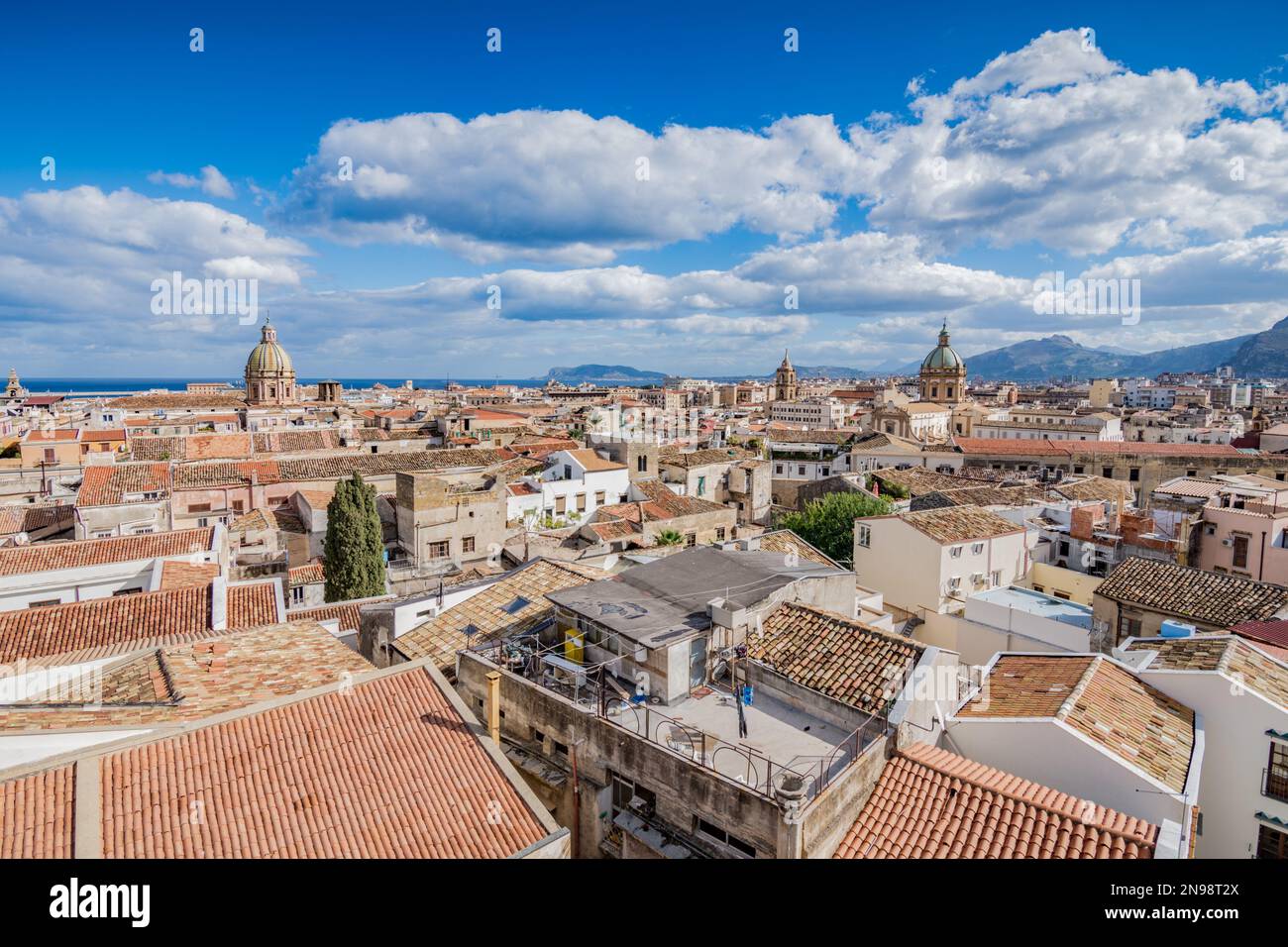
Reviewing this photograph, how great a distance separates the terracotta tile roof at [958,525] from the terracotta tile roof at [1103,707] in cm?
908

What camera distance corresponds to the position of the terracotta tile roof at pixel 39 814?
228 inches

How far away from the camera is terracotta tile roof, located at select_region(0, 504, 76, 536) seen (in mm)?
26312

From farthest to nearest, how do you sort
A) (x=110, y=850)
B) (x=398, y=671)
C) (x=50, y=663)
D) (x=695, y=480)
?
(x=695, y=480)
(x=50, y=663)
(x=398, y=671)
(x=110, y=850)

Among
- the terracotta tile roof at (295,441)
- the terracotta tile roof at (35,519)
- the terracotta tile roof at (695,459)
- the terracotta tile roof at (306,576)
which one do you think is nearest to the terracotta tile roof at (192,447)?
the terracotta tile roof at (295,441)

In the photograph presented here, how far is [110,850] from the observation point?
5.93 metres

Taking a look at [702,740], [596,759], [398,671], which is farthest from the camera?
[398,671]

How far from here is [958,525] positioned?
Answer: 2111 centimetres

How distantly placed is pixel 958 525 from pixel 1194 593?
6.42 metres

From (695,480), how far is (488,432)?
24.2m

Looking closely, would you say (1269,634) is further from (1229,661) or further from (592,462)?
(592,462)

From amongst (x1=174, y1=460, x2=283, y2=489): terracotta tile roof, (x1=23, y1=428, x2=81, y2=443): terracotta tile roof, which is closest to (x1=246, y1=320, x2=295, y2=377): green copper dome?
(x1=23, y1=428, x2=81, y2=443): terracotta tile roof

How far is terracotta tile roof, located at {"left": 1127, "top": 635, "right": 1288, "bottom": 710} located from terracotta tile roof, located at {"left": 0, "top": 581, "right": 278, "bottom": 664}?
16.5 m
